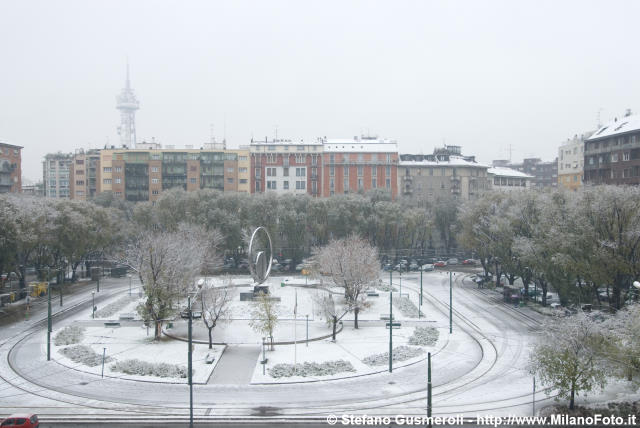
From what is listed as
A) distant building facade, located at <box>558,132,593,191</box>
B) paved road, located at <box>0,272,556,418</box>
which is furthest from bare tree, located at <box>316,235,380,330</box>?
distant building facade, located at <box>558,132,593,191</box>

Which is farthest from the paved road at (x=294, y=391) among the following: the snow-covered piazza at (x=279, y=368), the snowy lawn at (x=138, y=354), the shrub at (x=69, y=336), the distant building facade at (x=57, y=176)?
the distant building facade at (x=57, y=176)

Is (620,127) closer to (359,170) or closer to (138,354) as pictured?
(359,170)

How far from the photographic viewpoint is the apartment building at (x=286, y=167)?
107062 millimetres

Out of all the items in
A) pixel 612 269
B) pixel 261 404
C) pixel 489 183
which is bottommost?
pixel 261 404

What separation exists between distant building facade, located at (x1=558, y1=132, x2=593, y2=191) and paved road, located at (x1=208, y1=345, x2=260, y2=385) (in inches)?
3322

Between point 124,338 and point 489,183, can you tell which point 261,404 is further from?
point 489,183

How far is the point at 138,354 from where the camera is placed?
113 feet

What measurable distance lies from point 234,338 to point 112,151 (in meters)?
82.6

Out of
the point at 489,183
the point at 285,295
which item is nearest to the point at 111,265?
the point at 285,295

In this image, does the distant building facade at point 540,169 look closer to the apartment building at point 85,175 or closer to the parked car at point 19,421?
the apartment building at point 85,175

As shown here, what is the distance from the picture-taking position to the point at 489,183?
115 meters

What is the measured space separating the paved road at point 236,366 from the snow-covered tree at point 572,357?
52.7ft

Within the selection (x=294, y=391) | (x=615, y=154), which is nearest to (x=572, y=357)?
(x=294, y=391)

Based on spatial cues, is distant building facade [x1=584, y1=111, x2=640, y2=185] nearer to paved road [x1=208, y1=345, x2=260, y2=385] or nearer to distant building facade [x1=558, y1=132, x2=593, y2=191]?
distant building facade [x1=558, y1=132, x2=593, y2=191]
